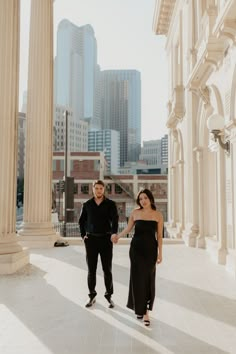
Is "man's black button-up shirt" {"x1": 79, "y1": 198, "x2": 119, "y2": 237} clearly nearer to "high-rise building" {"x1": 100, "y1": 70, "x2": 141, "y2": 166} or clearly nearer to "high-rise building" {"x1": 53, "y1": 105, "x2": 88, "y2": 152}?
"high-rise building" {"x1": 53, "y1": 105, "x2": 88, "y2": 152}

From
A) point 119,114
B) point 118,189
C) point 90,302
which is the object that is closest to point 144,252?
point 90,302

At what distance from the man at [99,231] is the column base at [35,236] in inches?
265

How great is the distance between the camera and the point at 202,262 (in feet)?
32.2

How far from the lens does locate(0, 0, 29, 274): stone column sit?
806 centimetres

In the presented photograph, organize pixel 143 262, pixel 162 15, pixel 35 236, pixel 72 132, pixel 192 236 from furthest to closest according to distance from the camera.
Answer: pixel 72 132, pixel 162 15, pixel 192 236, pixel 35 236, pixel 143 262

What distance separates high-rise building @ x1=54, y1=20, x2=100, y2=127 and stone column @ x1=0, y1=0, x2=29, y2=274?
6620 inches

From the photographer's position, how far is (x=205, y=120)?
1259cm

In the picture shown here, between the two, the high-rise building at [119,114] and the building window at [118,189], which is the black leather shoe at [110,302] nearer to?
the building window at [118,189]

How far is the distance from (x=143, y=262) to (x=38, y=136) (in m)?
8.30

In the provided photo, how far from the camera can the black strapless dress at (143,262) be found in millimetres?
4871

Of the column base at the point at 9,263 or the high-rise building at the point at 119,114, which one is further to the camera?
the high-rise building at the point at 119,114

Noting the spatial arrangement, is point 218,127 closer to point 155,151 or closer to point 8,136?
point 8,136

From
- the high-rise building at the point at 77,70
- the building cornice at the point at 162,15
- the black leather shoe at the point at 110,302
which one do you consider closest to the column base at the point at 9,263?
the black leather shoe at the point at 110,302

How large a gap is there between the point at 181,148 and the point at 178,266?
9.08 m
